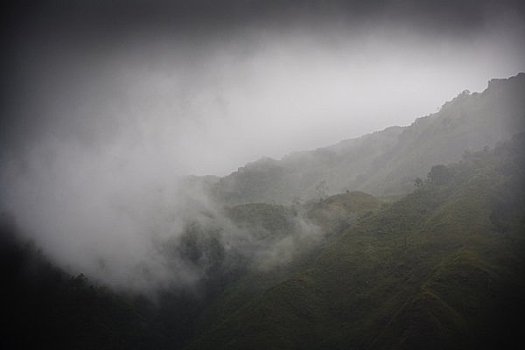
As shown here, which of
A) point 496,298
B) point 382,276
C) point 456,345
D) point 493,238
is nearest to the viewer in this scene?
point 456,345

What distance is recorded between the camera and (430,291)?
474 feet

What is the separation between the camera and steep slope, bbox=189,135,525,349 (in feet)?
439

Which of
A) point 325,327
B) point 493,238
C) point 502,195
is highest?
point 502,195

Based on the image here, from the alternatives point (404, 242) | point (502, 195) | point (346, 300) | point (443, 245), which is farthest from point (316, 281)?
point (502, 195)

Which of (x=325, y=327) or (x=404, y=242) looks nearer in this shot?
(x=325, y=327)

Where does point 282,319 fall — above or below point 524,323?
above

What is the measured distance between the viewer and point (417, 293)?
147375 mm

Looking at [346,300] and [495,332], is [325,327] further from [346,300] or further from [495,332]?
[495,332]

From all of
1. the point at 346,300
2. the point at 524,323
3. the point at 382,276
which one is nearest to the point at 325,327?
the point at 346,300

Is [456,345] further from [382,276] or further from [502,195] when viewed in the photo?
[502,195]

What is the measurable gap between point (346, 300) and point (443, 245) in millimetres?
45451

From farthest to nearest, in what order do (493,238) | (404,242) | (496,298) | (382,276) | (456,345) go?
1. (404,242)
2. (382,276)
3. (493,238)
4. (496,298)
5. (456,345)

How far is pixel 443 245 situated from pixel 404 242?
65.9 feet

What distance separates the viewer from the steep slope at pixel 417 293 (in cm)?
13388
